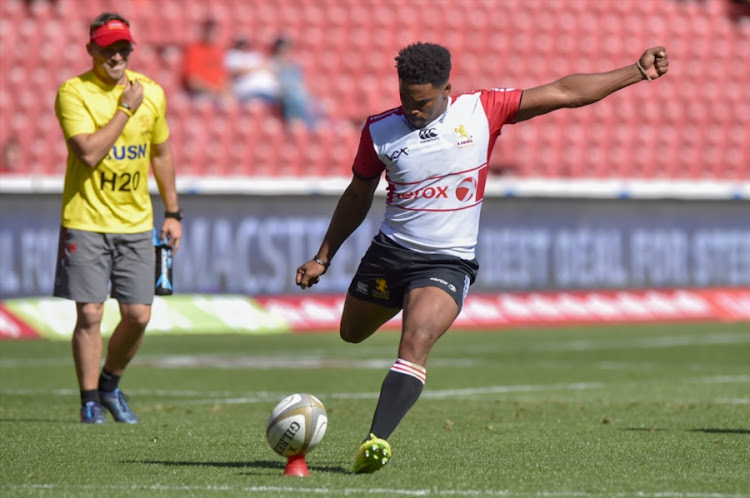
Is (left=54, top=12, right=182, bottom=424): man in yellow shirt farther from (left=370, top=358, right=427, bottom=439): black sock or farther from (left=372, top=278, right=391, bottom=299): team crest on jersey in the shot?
(left=370, top=358, right=427, bottom=439): black sock

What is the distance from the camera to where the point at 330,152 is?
21.9 metres

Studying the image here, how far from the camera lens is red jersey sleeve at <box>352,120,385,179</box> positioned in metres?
6.75

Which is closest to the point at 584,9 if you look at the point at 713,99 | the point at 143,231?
the point at 713,99

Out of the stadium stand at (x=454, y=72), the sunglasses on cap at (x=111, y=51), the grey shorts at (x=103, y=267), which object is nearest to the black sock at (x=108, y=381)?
the grey shorts at (x=103, y=267)

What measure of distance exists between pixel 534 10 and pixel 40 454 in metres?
19.0

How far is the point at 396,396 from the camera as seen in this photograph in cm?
627

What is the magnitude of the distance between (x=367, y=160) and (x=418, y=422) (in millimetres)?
2540

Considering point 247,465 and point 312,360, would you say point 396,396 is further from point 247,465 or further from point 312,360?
→ point 312,360

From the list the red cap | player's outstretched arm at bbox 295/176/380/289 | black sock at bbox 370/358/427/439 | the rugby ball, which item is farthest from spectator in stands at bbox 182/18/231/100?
the rugby ball

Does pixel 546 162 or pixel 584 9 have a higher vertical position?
pixel 584 9

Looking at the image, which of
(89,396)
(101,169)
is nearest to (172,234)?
(101,169)

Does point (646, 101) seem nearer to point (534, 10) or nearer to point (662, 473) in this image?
point (534, 10)

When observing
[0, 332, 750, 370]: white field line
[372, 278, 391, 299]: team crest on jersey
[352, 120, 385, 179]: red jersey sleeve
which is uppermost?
[352, 120, 385, 179]: red jersey sleeve

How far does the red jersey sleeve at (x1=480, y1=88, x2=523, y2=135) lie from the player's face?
256mm
